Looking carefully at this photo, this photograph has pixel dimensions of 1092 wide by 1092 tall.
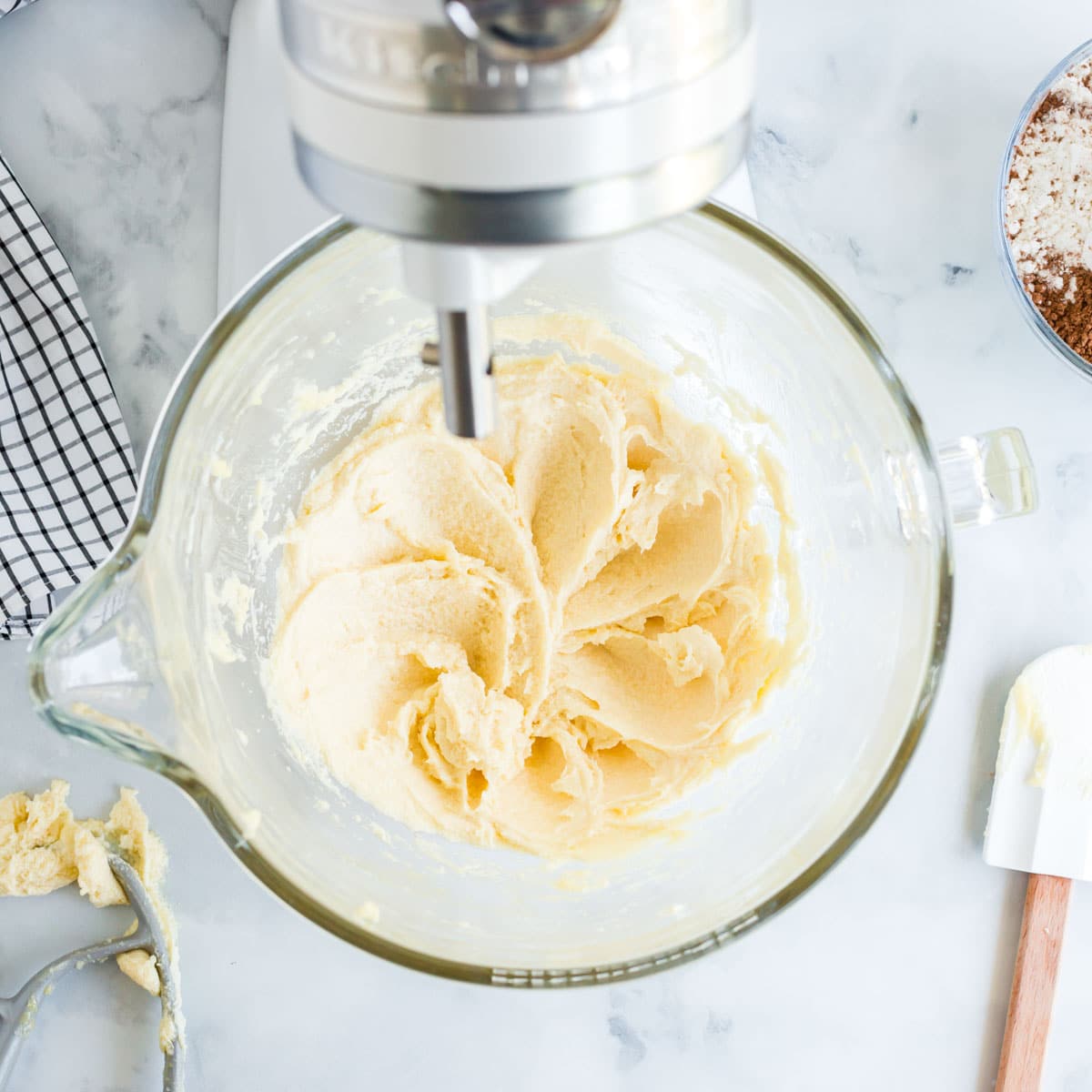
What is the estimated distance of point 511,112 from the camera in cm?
48

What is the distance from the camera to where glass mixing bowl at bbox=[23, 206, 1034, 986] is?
0.93 metres

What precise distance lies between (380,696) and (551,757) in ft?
0.61

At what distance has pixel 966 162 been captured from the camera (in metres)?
1.27

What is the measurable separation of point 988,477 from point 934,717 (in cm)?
37

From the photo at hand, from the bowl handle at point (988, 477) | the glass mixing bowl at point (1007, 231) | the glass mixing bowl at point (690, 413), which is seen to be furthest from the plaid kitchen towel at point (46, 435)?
the glass mixing bowl at point (1007, 231)

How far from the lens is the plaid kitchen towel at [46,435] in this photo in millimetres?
1208

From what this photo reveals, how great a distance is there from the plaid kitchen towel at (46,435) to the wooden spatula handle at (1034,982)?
1.15 meters

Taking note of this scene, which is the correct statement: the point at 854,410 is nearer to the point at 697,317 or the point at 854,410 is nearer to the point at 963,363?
the point at 697,317

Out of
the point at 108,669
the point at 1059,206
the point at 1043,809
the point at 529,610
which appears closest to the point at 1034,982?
the point at 1043,809

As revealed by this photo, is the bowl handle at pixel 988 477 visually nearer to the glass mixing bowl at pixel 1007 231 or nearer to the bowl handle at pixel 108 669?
the glass mixing bowl at pixel 1007 231

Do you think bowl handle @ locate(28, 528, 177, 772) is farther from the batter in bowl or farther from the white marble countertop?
the white marble countertop

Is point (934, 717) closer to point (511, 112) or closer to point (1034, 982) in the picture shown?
point (1034, 982)

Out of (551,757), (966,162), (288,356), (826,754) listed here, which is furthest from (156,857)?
(966,162)

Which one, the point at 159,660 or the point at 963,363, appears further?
the point at 963,363
